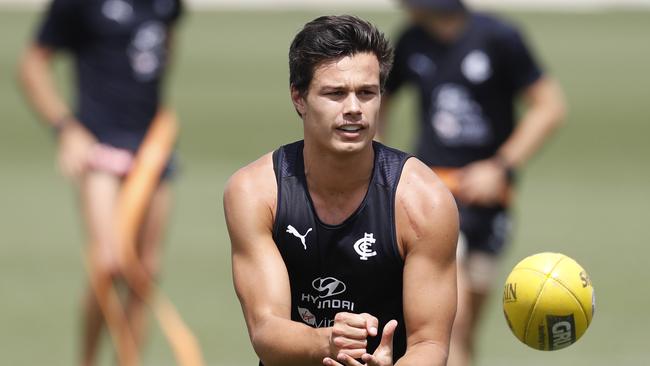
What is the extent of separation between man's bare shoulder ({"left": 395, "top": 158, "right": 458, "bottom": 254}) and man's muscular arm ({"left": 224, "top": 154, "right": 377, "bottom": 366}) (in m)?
0.49

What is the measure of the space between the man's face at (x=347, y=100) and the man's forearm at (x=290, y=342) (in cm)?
68

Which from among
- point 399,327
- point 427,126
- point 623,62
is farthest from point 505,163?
point 623,62

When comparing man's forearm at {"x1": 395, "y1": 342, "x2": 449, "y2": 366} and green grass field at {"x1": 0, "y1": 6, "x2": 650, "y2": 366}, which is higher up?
man's forearm at {"x1": 395, "y1": 342, "x2": 449, "y2": 366}

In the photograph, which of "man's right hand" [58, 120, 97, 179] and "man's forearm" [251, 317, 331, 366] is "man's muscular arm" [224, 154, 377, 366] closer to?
"man's forearm" [251, 317, 331, 366]

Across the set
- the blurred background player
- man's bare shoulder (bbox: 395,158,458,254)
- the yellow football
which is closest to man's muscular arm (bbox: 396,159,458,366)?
man's bare shoulder (bbox: 395,158,458,254)

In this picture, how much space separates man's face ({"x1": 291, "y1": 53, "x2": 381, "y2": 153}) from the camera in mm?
5320

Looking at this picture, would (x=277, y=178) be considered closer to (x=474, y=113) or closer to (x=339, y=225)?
(x=339, y=225)

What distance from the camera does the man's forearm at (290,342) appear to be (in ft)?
17.2

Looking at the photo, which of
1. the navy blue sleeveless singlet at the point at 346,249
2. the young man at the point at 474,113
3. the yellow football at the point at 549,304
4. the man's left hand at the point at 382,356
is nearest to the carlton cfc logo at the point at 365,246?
the navy blue sleeveless singlet at the point at 346,249

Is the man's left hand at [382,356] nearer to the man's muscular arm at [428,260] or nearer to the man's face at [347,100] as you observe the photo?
the man's muscular arm at [428,260]

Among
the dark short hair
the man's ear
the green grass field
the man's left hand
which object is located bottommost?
the green grass field

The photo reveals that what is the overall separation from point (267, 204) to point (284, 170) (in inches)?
6.8

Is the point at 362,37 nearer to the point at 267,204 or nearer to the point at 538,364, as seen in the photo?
the point at 267,204

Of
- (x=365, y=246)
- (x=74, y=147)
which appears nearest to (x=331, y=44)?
(x=365, y=246)
